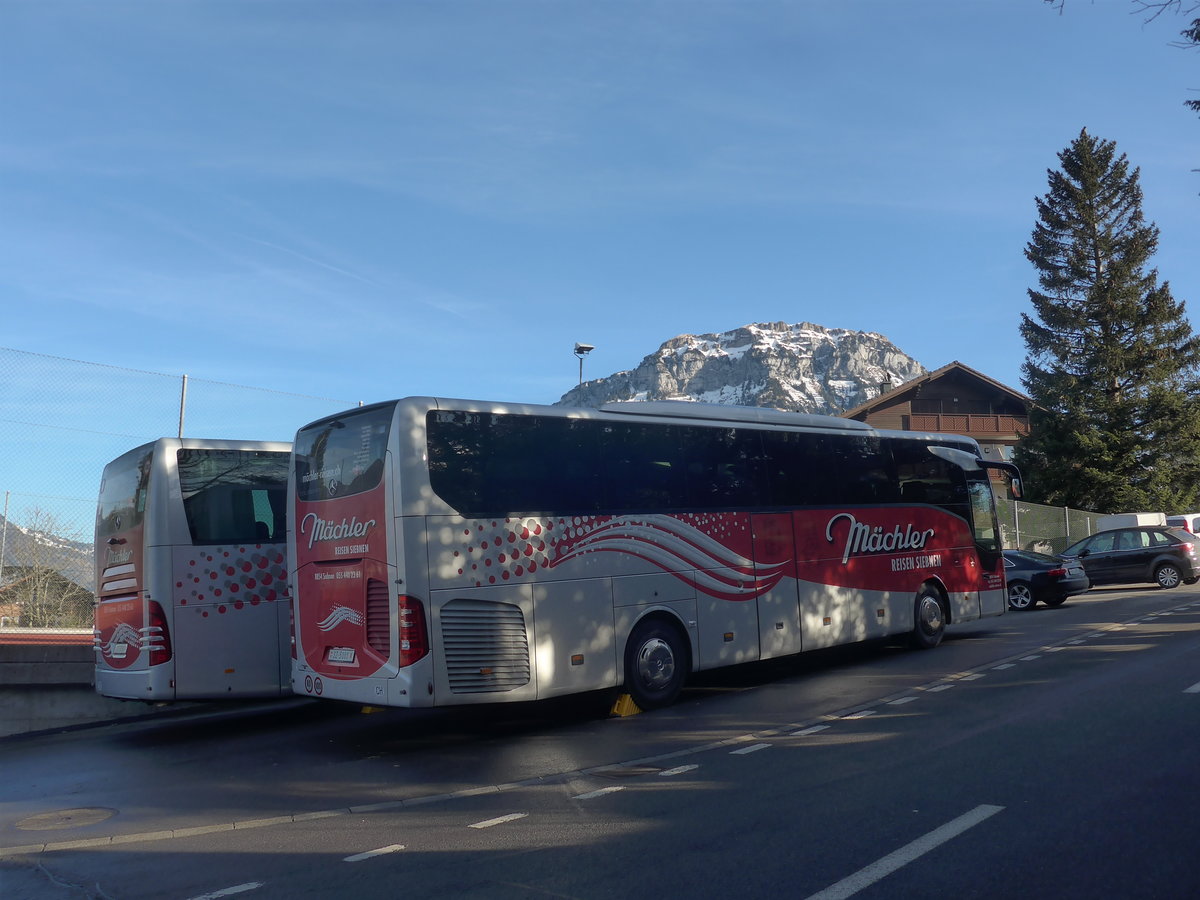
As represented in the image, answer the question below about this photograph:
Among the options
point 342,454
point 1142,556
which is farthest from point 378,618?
point 1142,556

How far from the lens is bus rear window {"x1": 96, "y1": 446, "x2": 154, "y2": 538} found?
36.3 ft

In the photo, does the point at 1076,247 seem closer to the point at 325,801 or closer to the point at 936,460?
the point at 936,460

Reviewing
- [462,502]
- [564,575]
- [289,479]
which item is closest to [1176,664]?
[564,575]

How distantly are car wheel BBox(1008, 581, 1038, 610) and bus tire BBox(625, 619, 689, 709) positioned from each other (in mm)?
13888

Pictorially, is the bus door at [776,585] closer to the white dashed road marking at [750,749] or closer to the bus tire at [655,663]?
the bus tire at [655,663]

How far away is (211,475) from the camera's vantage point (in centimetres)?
1131

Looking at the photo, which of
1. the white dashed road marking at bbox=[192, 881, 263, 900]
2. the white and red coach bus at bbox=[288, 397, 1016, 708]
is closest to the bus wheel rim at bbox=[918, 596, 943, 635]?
the white and red coach bus at bbox=[288, 397, 1016, 708]

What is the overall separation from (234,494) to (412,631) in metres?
3.78

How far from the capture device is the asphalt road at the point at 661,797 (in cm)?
518

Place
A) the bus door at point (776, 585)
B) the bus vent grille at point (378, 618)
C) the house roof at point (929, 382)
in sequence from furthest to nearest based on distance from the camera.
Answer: the house roof at point (929, 382) → the bus door at point (776, 585) → the bus vent grille at point (378, 618)

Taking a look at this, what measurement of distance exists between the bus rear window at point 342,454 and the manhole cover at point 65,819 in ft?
11.4

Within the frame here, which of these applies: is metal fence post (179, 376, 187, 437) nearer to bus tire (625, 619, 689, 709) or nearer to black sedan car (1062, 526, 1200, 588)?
bus tire (625, 619, 689, 709)

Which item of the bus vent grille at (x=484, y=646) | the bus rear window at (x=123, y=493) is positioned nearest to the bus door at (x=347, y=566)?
the bus vent grille at (x=484, y=646)

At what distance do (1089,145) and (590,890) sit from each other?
48833 millimetres
